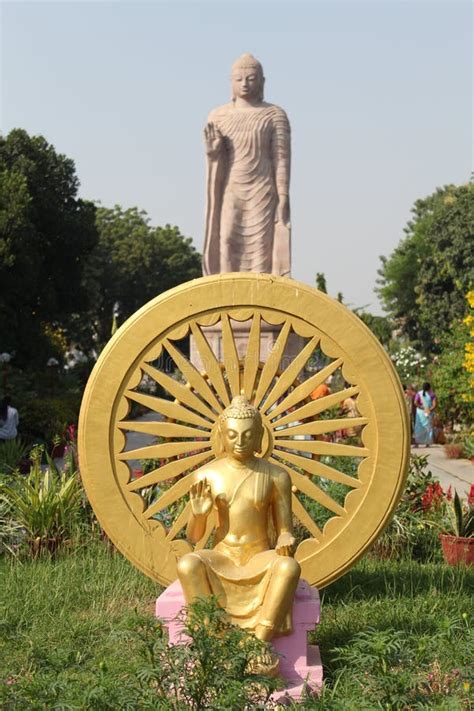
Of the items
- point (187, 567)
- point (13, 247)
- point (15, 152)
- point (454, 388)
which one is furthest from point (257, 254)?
point (15, 152)

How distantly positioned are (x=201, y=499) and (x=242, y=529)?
0.23 meters

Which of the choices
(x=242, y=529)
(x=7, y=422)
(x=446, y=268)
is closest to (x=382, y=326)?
(x=446, y=268)

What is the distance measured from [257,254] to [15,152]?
429 inches

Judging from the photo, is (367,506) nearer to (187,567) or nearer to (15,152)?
(187,567)

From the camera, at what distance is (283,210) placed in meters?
12.8

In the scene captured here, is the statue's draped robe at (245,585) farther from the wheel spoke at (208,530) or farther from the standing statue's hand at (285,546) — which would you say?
the wheel spoke at (208,530)

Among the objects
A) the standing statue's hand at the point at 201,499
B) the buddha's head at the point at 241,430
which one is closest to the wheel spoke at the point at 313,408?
the buddha's head at the point at 241,430

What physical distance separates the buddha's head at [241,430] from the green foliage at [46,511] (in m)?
2.48

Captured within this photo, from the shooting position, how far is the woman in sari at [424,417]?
53.4ft

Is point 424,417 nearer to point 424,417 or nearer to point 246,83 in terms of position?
point 424,417

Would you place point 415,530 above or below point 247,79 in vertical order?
below

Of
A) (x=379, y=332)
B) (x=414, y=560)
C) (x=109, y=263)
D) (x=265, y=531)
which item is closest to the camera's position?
(x=265, y=531)

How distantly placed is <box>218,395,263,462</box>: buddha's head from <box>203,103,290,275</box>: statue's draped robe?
8.35 metres

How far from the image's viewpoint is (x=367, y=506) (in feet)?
16.3
